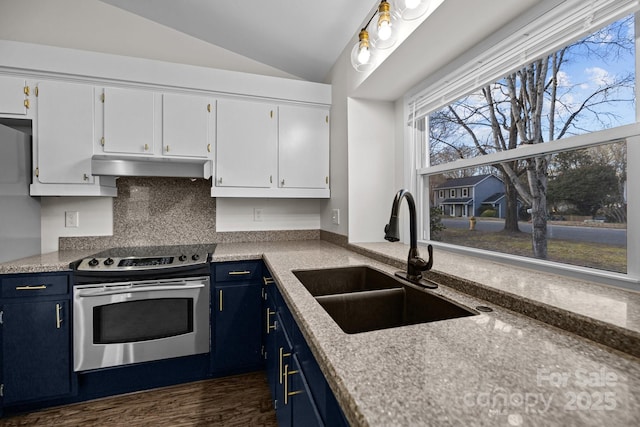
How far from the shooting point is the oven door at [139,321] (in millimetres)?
1812

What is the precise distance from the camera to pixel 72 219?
7.56 feet

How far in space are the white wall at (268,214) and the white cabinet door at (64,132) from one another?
101cm

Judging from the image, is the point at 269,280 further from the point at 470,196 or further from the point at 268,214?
the point at 470,196

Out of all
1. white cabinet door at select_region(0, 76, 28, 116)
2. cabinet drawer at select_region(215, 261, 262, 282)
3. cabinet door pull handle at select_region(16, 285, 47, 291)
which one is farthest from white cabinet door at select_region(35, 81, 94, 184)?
cabinet drawer at select_region(215, 261, 262, 282)

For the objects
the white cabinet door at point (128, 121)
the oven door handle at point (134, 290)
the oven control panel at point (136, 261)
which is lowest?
the oven door handle at point (134, 290)

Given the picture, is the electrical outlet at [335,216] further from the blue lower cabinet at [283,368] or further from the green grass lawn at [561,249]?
the blue lower cabinet at [283,368]

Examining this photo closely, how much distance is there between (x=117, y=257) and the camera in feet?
6.46

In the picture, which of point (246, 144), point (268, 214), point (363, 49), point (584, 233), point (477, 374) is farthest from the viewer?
point (268, 214)

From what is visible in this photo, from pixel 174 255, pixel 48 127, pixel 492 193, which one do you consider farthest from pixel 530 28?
pixel 48 127

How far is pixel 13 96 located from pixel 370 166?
2518mm

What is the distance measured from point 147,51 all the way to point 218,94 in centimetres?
89

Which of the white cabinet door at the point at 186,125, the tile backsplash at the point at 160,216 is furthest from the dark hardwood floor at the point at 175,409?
the white cabinet door at the point at 186,125

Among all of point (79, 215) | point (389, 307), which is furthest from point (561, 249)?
point (79, 215)

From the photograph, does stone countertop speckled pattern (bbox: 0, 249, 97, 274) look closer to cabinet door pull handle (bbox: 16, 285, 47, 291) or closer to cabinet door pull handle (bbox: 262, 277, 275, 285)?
cabinet door pull handle (bbox: 16, 285, 47, 291)
